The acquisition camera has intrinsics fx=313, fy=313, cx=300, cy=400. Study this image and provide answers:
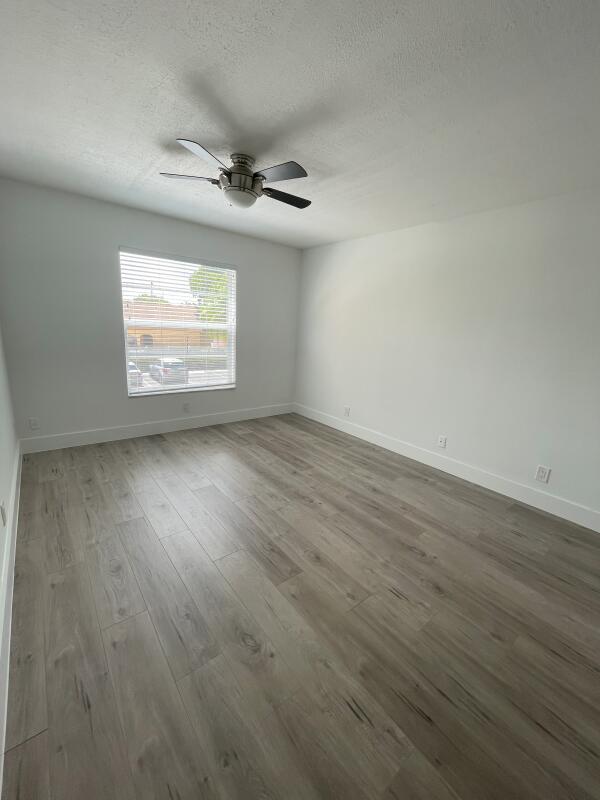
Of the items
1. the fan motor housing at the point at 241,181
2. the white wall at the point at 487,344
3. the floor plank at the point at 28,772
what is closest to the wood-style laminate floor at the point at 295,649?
the floor plank at the point at 28,772

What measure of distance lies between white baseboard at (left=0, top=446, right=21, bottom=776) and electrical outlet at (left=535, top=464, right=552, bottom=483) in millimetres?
3424

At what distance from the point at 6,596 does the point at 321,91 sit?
2.78m

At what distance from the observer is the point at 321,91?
4.87 ft

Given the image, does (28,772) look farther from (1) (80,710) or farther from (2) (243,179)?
(2) (243,179)

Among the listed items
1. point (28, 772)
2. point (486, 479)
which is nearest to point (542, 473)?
point (486, 479)

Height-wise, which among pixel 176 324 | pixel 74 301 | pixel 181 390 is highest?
pixel 74 301

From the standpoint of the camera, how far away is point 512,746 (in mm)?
1101

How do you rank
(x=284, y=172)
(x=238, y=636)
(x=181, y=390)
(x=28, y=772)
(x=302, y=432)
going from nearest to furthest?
1. (x=28, y=772)
2. (x=238, y=636)
3. (x=284, y=172)
4. (x=181, y=390)
5. (x=302, y=432)

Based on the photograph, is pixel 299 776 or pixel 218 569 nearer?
pixel 299 776

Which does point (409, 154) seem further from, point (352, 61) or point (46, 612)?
point (46, 612)

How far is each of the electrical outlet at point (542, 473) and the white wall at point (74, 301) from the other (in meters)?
3.68

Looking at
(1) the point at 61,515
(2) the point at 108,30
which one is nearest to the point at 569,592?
(1) the point at 61,515

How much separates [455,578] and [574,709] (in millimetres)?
663

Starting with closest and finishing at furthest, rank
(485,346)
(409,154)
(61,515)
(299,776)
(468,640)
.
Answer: (299,776) < (468,640) < (409,154) < (61,515) < (485,346)
